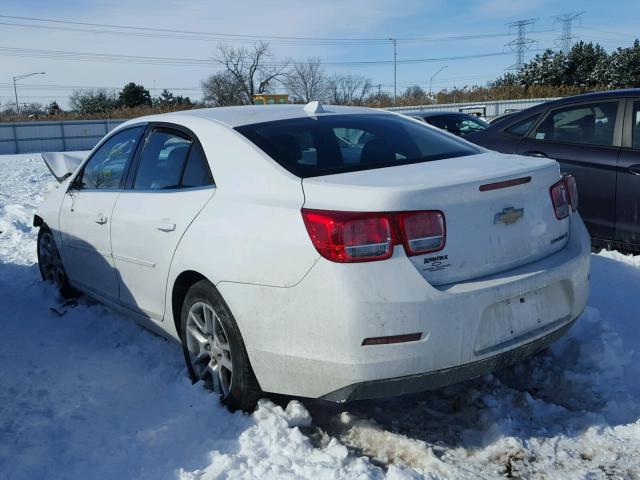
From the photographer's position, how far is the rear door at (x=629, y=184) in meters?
5.29

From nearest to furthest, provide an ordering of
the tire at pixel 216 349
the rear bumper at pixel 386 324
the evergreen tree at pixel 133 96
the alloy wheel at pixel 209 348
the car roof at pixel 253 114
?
1. the rear bumper at pixel 386 324
2. the tire at pixel 216 349
3. the alloy wheel at pixel 209 348
4. the car roof at pixel 253 114
5. the evergreen tree at pixel 133 96

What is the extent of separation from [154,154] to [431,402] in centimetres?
225

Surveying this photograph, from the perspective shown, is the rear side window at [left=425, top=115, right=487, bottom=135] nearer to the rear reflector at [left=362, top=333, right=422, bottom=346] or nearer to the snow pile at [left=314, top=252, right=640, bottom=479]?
the snow pile at [left=314, top=252, right=640, bottom=479]

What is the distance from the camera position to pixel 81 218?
4582 millimetres

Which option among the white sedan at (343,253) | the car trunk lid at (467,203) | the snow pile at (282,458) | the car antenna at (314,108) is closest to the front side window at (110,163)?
the white sedan at (343,253)

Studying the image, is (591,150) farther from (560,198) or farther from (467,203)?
(467,203)

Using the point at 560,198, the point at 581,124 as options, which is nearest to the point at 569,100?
the point at 581,124

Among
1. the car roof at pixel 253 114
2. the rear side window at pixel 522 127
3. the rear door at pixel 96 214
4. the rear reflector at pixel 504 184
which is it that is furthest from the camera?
the rear side window at pixel 522 127

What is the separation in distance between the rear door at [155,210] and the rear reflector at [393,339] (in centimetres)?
Result: 122

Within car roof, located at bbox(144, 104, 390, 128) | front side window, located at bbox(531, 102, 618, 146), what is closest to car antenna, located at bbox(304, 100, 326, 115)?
car roof, located at bbox(144, 104, 390, 128)

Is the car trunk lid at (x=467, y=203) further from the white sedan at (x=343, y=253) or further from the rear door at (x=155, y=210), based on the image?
the rear door at (x=155, y=210)

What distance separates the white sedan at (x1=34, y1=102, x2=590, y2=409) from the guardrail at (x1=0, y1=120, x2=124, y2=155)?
30487mm

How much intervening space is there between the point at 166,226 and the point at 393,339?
5.06 feet

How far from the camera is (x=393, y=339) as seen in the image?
258 centimetres
